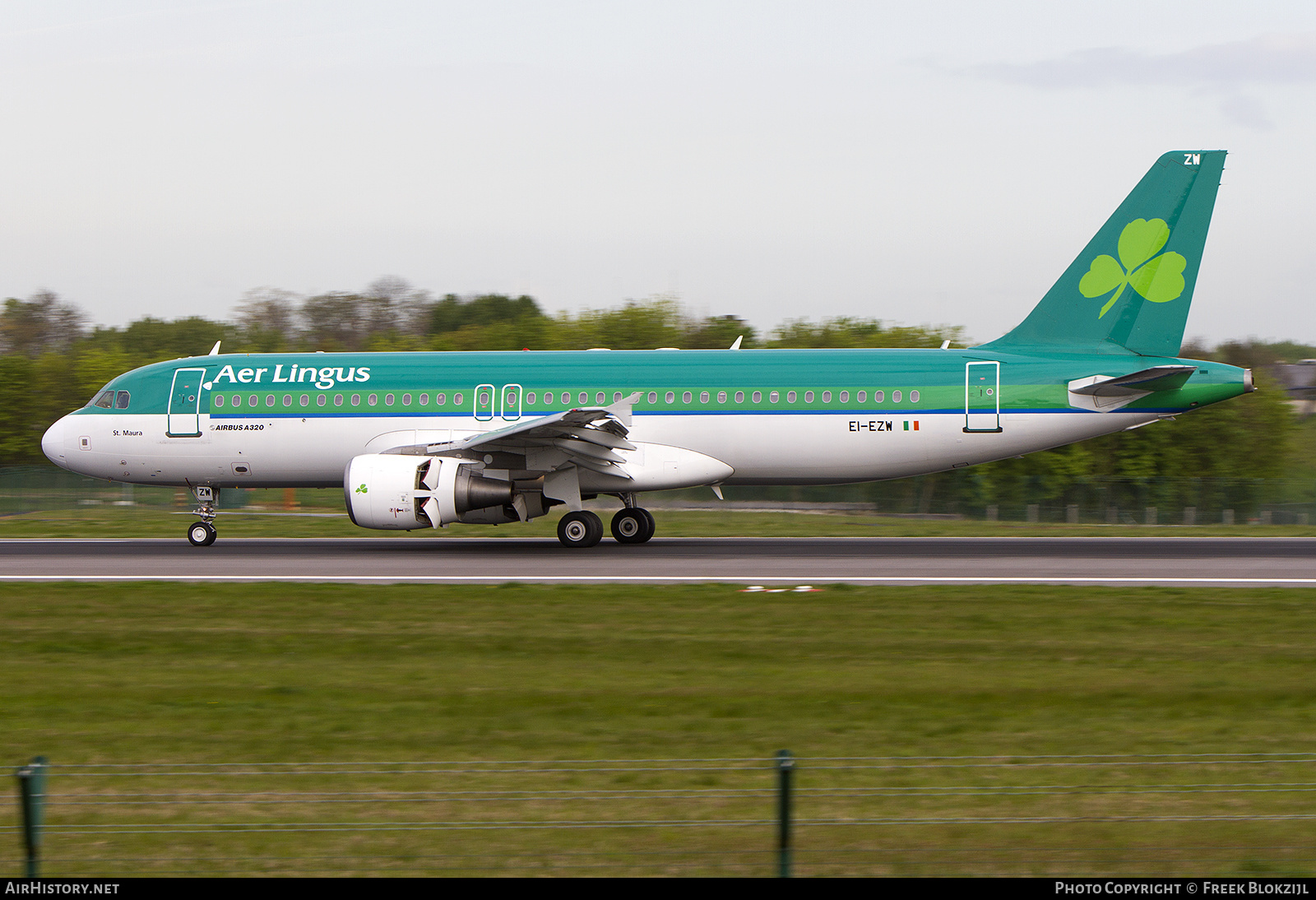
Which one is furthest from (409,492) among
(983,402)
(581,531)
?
(983,402)

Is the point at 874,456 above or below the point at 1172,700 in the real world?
above

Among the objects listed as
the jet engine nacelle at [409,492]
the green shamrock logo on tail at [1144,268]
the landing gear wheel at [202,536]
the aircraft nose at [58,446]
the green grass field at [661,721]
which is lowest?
the green grass field at [661,721]

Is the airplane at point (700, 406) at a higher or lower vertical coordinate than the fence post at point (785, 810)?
higher

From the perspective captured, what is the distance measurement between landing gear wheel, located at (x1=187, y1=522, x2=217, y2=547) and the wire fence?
57.4 ft

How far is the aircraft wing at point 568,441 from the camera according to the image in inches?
880

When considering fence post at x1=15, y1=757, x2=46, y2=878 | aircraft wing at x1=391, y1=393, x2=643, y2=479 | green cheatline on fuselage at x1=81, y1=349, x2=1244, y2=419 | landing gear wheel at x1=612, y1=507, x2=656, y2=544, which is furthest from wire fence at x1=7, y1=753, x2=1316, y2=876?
landing gear wheel at x1=612, y1=507, x2=656, y2=544

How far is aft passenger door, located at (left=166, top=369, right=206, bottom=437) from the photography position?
25953 mm

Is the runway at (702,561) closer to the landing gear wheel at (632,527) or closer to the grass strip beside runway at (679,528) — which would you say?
the landing gear wheel at (632,527)

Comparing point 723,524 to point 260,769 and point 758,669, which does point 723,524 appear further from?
point 260,769

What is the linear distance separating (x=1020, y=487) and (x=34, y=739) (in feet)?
108

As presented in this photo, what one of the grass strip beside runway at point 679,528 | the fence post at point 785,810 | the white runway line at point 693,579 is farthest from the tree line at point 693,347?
the fence post at point 785,810

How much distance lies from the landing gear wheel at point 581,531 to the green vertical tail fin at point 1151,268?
9258mm
